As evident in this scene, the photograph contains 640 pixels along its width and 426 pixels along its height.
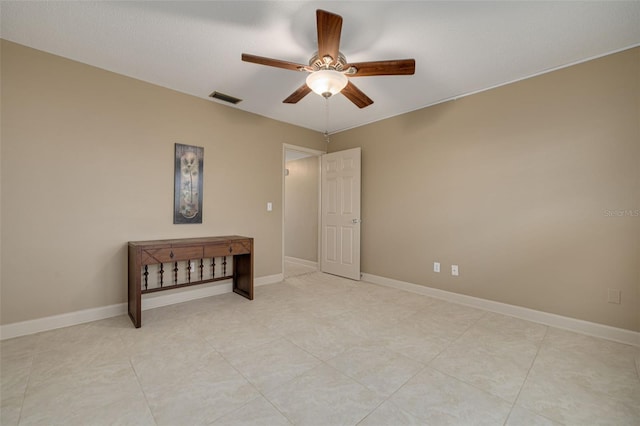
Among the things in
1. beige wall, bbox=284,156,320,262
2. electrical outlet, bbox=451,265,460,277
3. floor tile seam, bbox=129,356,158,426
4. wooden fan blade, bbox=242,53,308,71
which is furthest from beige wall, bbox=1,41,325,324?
electrical outlet, bbox=451,265,460,277

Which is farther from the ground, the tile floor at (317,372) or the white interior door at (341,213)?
the white interior door at (341,213)

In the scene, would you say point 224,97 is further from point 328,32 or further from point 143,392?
point 143,392

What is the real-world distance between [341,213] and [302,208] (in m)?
1.32

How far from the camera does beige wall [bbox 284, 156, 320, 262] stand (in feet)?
17.5

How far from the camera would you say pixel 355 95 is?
8.47 ft

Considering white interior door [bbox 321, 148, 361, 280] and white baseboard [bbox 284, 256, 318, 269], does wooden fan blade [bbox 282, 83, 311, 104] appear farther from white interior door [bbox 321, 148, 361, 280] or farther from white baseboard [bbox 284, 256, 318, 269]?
white baseboard [bbox 284, 256, 318, 269]

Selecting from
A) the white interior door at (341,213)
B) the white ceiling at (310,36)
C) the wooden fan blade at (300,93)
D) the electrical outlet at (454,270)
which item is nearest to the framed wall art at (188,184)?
the white ceiling at (310,36)

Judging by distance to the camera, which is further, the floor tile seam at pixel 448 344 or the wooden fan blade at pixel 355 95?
the wooden fan blade at pixel 355 95

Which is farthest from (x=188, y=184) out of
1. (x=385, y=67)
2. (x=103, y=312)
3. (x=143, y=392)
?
(x=385, y=67)

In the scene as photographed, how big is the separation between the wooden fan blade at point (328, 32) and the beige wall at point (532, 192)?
2.13 m

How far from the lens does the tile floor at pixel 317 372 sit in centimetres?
147

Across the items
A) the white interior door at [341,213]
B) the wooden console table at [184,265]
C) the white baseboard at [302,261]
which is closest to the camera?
the wooden console table at [184,265]

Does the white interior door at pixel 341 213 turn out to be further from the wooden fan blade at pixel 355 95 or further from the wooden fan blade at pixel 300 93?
the wooden fan blade at pixel 300 93

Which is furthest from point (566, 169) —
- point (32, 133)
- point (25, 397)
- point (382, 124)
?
point (32, 133)
